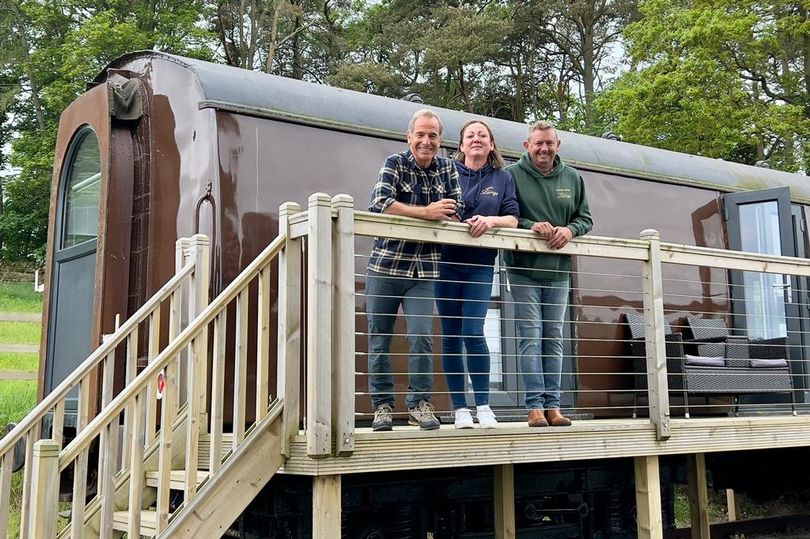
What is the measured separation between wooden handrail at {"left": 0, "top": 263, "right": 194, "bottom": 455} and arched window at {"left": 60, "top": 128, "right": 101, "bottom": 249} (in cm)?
133

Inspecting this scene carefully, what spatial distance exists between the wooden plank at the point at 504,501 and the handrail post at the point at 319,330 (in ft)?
6.82

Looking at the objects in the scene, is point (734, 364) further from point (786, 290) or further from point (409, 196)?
point (409, 196)

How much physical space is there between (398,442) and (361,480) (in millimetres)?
1343

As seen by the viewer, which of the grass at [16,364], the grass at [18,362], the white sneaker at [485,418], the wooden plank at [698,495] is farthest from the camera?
the grass at [18,362]

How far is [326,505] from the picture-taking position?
13.0ft

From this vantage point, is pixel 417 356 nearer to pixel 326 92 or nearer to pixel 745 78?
pixel 326 92

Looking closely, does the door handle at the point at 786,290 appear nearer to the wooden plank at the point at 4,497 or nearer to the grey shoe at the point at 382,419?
the grey shoe at the point at 382,419

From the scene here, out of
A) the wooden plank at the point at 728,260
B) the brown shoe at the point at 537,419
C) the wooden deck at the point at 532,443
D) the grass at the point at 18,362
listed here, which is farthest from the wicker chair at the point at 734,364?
the grass at the point at 18,362

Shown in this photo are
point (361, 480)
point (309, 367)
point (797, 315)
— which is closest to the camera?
point (309, 367)

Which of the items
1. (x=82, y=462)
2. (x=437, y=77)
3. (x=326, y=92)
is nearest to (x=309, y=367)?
(x=82, y=462)

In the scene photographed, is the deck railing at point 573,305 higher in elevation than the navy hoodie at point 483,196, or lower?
lower

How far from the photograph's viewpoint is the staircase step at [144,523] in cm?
405

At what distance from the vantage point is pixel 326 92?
5.77 meters

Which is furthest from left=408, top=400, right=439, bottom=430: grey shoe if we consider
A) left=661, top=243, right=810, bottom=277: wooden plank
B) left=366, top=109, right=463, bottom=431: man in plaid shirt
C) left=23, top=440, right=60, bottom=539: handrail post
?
left=661, top=243, right=810, bottom=277: wooden plank
